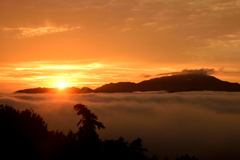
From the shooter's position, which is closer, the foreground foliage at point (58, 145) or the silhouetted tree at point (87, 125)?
the foreground foliage at point (58, 145)

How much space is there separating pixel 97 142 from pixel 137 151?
6.50 m

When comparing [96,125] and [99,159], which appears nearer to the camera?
[99,159]

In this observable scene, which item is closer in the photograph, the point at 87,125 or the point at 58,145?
the point at 58,145

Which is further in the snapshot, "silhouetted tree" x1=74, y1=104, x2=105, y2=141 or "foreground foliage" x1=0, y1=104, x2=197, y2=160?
"silhouetted tree" x1=74, y1=104, x2=105, y2=141

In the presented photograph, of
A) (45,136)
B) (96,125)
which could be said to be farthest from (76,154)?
(45,136)

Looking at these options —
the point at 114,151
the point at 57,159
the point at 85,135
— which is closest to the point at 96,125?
the point at 85,135

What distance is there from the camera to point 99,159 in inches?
1633

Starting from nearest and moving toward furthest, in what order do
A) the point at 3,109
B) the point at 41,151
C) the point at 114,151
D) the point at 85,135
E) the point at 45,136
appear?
1. the point at 41,151
2. the point at 114,151
3. the point at 85,135
4. the point at 45,136
5. the point at 3,109

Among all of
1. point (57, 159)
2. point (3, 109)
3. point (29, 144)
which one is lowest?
point (57, 159)

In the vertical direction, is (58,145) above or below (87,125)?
below

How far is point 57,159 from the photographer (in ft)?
137

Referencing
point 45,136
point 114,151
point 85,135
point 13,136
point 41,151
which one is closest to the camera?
point 13,136

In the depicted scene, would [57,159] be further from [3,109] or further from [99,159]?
[3,109]

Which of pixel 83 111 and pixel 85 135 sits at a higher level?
pixel 83 111
